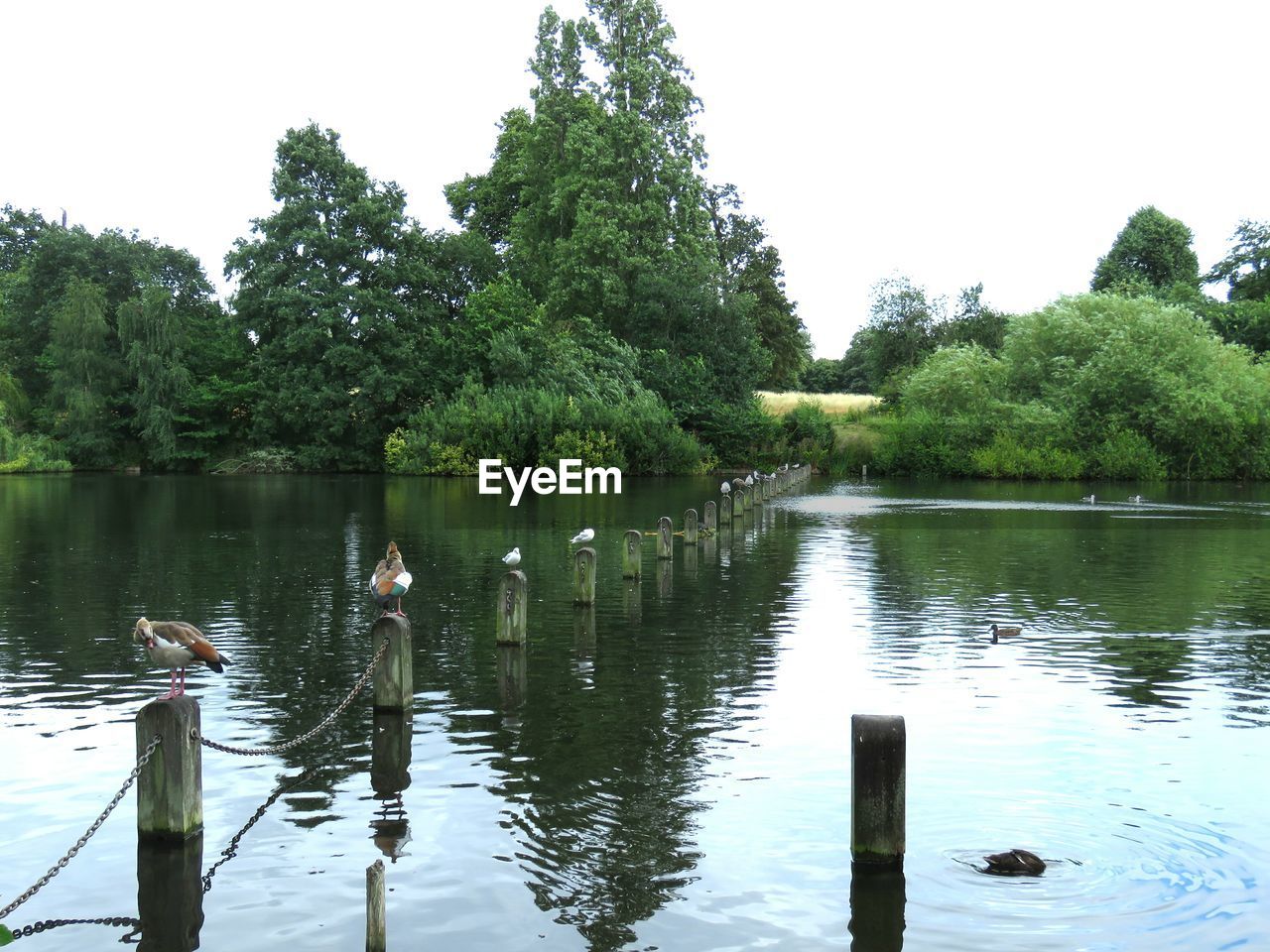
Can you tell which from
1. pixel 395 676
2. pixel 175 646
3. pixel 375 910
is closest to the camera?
pixel 375 910

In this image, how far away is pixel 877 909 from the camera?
7156mm

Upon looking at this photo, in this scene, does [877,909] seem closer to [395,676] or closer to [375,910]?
[375,910]

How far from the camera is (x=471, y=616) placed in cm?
1725

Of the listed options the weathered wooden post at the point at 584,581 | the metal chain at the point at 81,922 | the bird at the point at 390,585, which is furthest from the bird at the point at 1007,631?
the metal chain at the point at 81,922

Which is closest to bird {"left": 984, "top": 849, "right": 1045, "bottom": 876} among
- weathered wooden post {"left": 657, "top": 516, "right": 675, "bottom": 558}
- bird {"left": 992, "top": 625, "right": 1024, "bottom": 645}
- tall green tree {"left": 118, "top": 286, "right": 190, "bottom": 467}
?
bird {"left": 992, "top": 625, "right": 1024, "bottom": 645}

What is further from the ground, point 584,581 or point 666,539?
point 666,539

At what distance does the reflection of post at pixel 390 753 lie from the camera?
9.29 m

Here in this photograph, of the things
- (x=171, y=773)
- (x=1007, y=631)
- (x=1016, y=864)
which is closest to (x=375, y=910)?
(x=171, y=773)

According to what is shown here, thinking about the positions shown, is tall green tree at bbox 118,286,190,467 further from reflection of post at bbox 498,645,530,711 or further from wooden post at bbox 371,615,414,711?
wooden post at bbox 371,615,414,711

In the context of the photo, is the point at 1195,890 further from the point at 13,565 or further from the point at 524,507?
the point at 524,507

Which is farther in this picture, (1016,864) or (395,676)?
(395,676)

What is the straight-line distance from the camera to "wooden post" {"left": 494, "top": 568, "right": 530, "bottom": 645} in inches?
566

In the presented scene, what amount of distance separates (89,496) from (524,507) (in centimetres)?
1726

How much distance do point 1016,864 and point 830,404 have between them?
2834 inches
